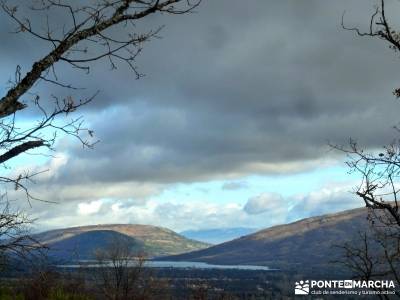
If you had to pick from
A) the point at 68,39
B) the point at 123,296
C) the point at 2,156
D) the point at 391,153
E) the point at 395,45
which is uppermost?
the point at 395,45

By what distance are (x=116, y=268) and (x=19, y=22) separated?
69517 mm

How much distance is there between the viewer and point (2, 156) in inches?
344

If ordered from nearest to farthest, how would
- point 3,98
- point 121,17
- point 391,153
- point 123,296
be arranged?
point 3,98, point 121,17, point 391,153, point 123,296

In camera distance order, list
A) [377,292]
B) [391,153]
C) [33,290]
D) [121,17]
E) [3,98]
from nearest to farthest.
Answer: [3,98] < [121,17] < [377,292] < [391,153] < [33,290]

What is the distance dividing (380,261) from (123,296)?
55009 millimetres

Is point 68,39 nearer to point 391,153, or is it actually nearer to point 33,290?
point 391,153

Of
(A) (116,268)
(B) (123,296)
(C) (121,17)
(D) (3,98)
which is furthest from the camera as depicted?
(A) (116,268)

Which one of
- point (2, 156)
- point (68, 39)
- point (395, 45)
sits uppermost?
point (395, 45)

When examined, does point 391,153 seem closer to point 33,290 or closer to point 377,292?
point 377,292

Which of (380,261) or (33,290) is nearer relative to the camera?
(380,261)

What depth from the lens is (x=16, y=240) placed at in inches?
352

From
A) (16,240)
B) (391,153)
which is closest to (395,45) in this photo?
(391,153)

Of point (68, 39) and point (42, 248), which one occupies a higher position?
point (68, 39)

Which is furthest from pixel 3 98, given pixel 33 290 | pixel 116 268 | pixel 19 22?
pixel 116 268
